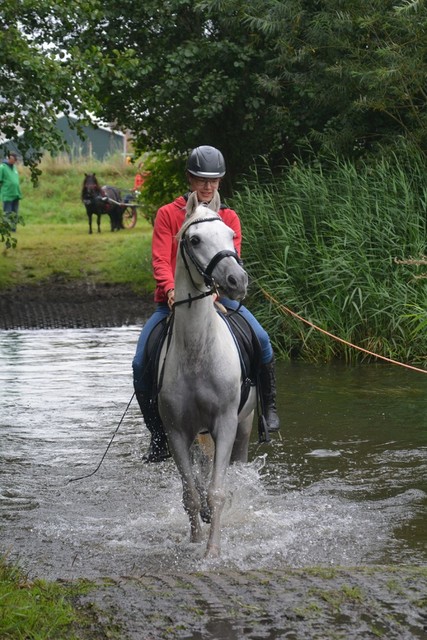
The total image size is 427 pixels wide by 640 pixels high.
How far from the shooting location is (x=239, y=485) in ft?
25.9

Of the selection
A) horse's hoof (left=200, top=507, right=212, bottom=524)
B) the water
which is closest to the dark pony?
the water

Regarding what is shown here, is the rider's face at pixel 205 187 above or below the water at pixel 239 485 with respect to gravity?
above

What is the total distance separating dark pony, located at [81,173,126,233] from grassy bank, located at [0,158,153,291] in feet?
1.60

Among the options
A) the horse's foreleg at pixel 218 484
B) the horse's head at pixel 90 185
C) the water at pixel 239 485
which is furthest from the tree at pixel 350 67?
the horse's head at pixel 90 185

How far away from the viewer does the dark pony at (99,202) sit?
30.7 m

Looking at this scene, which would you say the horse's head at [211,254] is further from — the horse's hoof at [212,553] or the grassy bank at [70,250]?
the grassy bank at [70,250]

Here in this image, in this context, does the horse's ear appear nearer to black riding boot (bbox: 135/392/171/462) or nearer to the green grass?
black riding boot (bbox: 135/392/171/462)

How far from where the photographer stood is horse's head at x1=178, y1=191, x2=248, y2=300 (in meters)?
6.16

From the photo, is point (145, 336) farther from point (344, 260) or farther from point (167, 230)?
point (344, 260)

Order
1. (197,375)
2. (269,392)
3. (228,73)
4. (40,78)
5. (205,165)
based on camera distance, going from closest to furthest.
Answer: (197,375) < (205,165) < (269,392) < (40,78) < (228,73)

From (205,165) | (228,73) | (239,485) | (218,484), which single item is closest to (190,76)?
(228,73)

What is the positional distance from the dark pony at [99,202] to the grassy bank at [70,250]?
49 centimetres

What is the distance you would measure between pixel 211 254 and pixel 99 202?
2472 cm

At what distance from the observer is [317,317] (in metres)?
15.1
